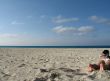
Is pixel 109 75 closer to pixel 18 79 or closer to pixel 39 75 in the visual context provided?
pixel 39 75

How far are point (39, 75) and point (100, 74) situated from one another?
2.12m

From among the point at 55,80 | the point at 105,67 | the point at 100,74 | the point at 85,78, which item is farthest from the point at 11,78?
the point at 105,67

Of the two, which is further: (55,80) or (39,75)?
(39,75)

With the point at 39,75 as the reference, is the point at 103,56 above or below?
above

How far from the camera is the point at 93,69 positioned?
735 cm


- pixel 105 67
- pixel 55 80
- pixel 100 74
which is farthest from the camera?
pixel 105 67

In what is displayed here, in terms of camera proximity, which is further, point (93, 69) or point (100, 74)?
point (93, 69)

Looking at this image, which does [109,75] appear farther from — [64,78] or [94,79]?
[64,78]

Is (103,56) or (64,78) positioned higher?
(103,56)

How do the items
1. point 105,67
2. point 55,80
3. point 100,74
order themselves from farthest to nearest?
point 105,67 → point 100,74 → point 55,80

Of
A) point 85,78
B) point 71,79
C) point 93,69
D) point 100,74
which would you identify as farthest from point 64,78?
point 93,69

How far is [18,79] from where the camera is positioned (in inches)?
235

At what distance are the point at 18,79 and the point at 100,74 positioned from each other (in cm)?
278

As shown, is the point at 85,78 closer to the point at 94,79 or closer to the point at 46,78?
the point at 94,79
